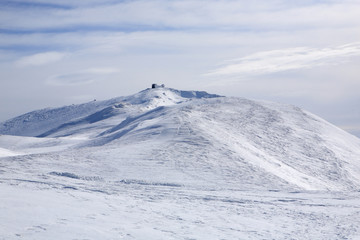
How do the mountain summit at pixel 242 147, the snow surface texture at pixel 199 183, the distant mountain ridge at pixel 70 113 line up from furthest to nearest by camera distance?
the distant mountain ridge at pixel 70 113 → the mountain summit at pixel 242 147 → the snow surface texture at pixel 199 183

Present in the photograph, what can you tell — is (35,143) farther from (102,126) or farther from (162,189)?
(162,189)

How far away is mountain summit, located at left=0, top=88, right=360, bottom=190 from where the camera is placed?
16.0 m

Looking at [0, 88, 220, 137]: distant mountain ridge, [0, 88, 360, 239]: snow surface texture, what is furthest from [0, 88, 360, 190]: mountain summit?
[0, 88, 220, 137]: distant mountain ridge

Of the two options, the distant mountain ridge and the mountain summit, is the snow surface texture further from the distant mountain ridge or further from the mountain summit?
the distant mountain ridge

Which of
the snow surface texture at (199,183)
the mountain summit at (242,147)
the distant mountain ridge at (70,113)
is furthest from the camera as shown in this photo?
the distant mountain ridge at (70,113)

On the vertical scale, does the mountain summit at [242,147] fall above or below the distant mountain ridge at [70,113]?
below

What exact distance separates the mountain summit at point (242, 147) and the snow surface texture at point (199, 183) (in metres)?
0.08

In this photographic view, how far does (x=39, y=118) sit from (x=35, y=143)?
40143 mm

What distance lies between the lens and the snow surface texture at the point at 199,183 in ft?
28.8

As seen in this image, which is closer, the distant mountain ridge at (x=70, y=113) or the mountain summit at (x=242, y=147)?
the mountain summit at (x=242, y=147)

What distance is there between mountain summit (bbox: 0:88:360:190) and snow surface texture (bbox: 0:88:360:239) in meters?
0.08

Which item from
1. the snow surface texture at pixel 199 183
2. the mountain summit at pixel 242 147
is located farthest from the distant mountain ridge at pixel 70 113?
the snow surface texture at pixel 199 183

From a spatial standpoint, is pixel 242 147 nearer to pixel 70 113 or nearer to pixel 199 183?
pixel 199 183

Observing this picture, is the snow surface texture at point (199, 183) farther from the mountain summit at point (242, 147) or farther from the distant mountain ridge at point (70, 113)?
the distant mountain ridge at point (70, 113)
